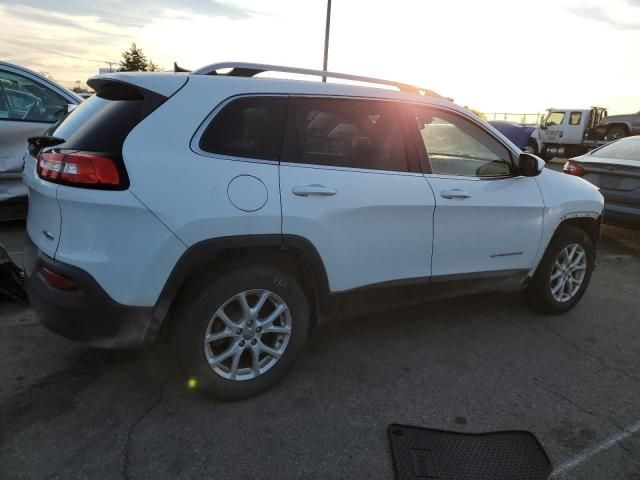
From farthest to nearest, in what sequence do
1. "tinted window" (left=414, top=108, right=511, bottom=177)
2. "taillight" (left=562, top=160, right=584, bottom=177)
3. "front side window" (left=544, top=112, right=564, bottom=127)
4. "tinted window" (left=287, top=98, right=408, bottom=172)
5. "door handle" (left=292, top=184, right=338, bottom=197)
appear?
"front side window" (left=544, top=112, right=564, bottom=127) → "taillight" (left=562, top=160, right=584, bottom=177) → "tinted window" (left=414, top=108, right=511, bottom=177) → "tinted window" (left=287, top=98, right=408, bottom=172) → "door handle" (left=292, top=184, right=338, bottom=197)

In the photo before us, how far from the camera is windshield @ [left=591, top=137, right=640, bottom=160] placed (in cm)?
660

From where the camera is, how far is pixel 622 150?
270 inches

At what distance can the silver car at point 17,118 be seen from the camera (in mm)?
5523

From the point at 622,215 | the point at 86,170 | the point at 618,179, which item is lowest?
the point at 622,215

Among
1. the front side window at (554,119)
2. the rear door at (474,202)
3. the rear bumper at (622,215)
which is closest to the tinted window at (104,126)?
the rear door at (474,202)

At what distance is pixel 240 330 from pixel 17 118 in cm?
453

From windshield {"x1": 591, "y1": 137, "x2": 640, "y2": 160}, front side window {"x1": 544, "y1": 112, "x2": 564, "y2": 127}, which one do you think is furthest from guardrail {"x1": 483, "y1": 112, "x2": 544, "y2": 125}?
windshield {"x1": 591, "y1": 137, "x2": 640, "y2": 160}

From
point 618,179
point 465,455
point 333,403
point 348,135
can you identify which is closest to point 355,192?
point 348,135

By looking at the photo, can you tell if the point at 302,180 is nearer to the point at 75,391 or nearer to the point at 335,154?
the point at 335,154

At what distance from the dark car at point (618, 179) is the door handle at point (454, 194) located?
12.7ft

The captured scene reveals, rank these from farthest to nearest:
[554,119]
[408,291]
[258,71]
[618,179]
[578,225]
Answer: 1. [554,119]
2. [618,179]
3. [578,225]
4. [408,291]
5. [258,71]

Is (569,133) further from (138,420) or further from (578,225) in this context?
(138,420)

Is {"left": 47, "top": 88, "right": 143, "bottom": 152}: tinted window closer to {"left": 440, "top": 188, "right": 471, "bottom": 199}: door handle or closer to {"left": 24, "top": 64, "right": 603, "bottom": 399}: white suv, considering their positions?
{"left": 24, "top": 64, "right": 603, "bottom": 399}: white suv

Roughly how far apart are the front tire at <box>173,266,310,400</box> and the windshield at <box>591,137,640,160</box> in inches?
225
